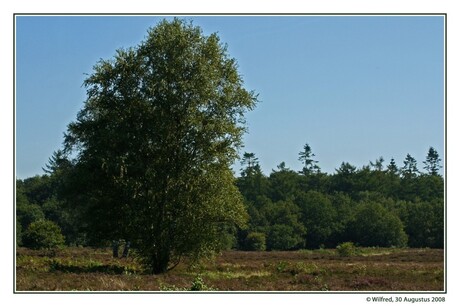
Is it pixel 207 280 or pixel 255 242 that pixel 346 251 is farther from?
pixel 207 280

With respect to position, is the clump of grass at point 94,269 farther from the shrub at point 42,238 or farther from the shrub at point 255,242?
the shrub at point 255,242

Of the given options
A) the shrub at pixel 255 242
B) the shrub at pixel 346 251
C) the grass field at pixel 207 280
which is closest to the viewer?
the grass field at pixel 207 280

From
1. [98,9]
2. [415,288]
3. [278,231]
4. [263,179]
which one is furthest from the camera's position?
[263,179]

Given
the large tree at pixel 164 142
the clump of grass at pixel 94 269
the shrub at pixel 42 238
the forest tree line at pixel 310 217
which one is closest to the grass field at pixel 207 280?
the clump of grass at pixel 94 269

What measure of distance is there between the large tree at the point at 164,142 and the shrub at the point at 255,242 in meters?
66.0

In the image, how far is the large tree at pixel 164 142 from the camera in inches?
1251

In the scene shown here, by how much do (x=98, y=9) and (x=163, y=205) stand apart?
40.8ft

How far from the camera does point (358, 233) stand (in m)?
111

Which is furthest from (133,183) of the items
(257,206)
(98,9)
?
(257,206)

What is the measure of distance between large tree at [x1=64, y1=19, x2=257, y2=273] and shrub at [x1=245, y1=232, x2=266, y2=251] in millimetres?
65966

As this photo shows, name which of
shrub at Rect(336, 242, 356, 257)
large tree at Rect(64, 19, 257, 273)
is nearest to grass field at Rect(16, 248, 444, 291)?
large tree at Rect(64, 19, 257, 273)

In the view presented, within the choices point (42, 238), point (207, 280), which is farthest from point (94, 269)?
point (42, 238)

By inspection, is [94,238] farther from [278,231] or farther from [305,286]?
[278,231]

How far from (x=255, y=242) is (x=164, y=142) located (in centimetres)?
6817
